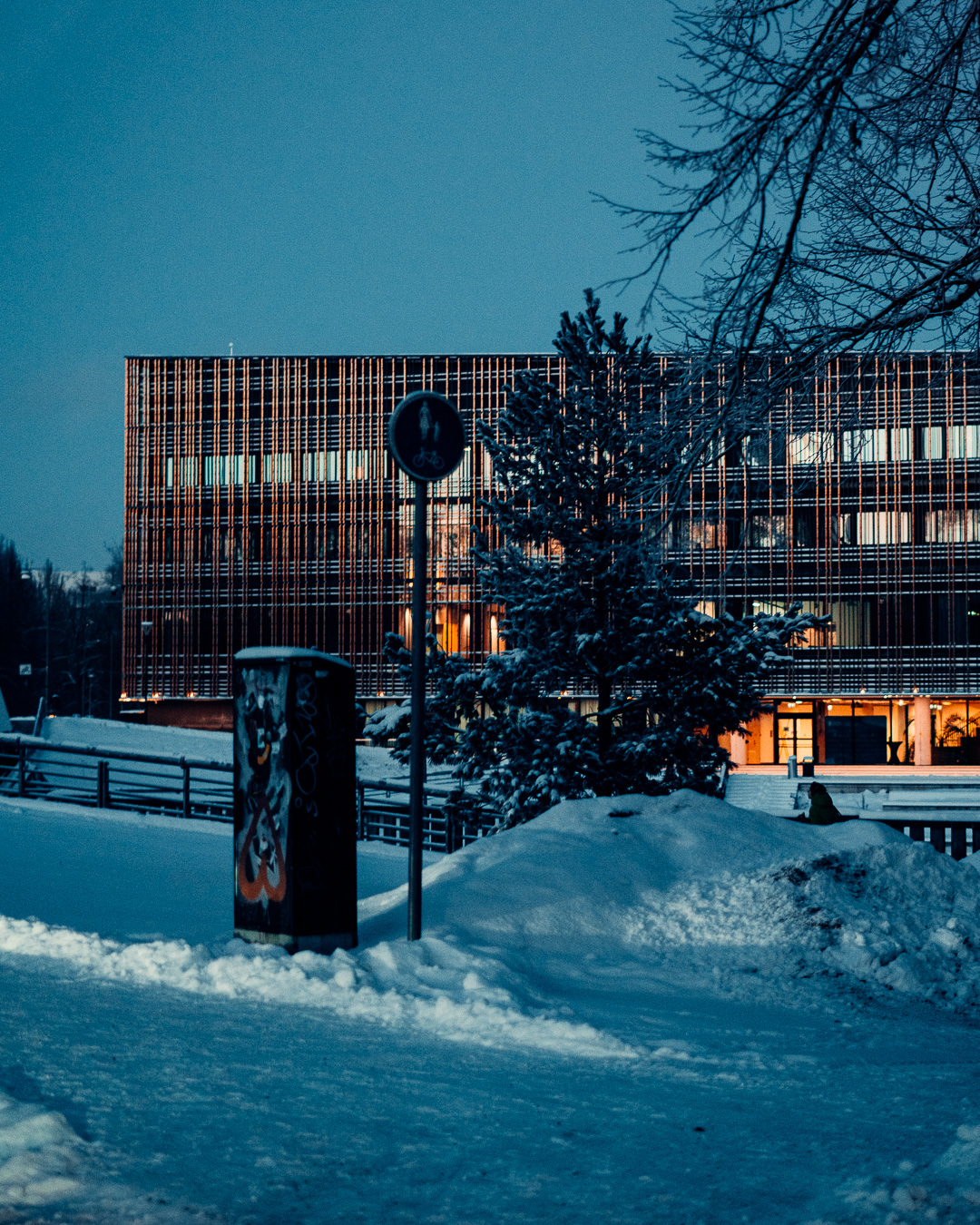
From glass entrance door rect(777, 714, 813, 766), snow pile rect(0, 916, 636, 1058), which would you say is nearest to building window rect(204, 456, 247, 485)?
glass entrance door rect(777, 714, 813, 766)

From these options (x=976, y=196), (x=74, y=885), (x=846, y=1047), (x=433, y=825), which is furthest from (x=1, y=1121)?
(x=433, y=825)

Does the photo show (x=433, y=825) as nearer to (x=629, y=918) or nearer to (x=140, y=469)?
(x=629, y=918)

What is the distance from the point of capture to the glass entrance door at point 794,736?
57031 millimetres

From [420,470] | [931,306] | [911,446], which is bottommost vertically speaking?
[420,470]

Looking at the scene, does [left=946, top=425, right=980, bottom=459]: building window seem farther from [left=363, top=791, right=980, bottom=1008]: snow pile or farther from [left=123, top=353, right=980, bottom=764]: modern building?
[left=363, top=791, right=980, bottom=1008]: snow pile

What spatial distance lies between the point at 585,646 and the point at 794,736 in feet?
141

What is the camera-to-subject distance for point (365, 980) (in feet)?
21.0

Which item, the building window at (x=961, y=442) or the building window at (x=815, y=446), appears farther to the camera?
the building window at (x=961, y=442)

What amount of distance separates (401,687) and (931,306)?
5238 cm

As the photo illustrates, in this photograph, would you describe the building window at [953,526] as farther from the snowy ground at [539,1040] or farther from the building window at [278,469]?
the snowy ground at [539,1040]

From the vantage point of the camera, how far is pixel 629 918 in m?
8.02

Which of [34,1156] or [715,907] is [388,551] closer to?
[715,907]

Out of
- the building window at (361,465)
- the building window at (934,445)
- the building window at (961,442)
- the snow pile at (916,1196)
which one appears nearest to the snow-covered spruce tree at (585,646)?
the snow pile at (916,1196)

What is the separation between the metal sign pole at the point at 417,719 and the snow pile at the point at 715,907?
41 centimetres
